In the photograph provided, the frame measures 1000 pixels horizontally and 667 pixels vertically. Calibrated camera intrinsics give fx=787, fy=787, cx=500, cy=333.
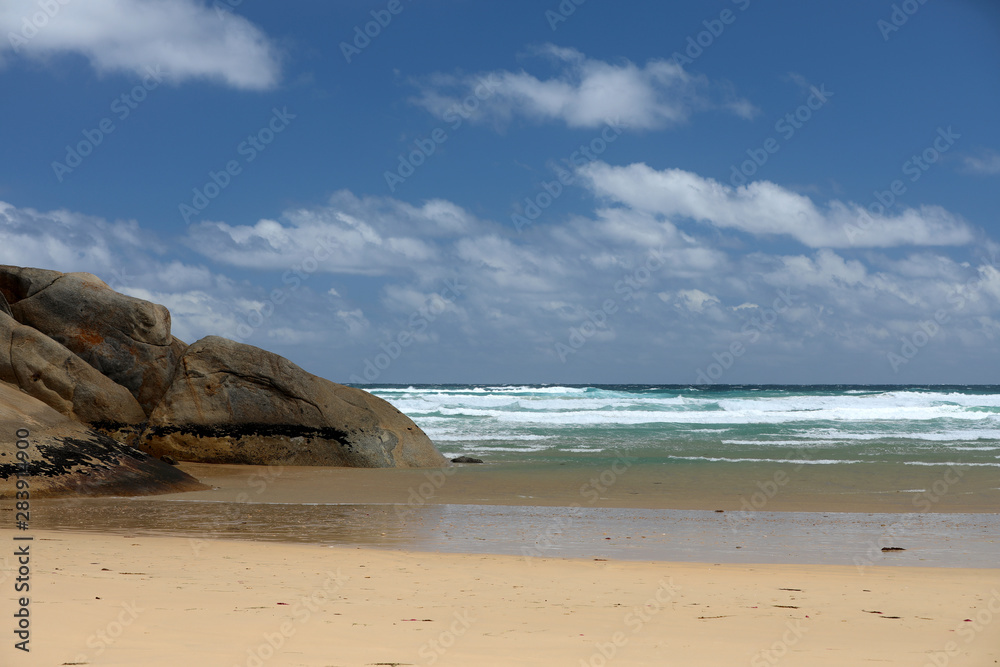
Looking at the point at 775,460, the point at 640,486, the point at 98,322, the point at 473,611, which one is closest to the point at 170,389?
the point at 98,322

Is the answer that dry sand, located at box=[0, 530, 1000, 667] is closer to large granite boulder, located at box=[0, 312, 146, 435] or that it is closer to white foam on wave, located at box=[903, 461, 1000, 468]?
large granite boulder, located at box=[0, 312, 146, 435]

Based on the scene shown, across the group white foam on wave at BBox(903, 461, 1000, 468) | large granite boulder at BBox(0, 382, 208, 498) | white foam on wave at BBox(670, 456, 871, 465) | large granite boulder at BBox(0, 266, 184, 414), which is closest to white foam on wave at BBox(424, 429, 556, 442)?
white foam on wave at BBox(670, 456, 871, 465)

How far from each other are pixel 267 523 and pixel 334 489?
2.96 m

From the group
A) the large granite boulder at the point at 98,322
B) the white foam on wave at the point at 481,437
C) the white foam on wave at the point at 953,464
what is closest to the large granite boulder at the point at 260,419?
the large granite boulder at the point at 98,322

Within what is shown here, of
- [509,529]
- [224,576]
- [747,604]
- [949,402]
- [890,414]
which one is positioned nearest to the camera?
[747,604]

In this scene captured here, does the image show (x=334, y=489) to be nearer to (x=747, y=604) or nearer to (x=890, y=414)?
(x=747, y=604)

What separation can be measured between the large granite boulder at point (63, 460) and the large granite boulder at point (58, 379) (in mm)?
2432

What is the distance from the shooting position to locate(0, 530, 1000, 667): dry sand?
3.75 metres

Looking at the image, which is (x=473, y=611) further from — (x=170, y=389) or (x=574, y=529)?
(x=170, y=389)

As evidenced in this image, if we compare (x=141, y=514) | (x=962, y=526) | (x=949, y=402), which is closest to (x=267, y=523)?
(x=141, y=514)

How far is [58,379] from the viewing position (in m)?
12.7

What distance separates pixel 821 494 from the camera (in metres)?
11.3

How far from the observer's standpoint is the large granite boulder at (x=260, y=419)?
Answer: 13.2m

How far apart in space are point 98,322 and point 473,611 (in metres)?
12.1
